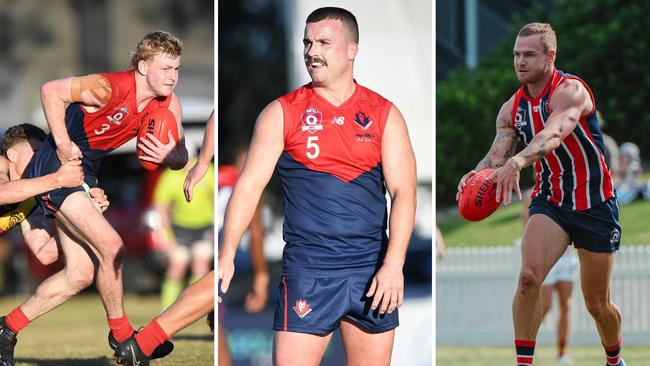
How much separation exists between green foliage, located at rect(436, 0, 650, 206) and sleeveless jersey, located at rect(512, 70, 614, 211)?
19.1 feet

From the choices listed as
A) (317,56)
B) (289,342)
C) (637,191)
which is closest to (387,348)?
(289,342)

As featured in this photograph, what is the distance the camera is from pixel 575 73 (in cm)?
1192

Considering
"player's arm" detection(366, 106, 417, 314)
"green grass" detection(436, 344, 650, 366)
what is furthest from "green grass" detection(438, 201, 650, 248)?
"player's arm" detection(366, 106, 417, 314)

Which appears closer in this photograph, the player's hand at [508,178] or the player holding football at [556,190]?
the player's hand at [508,178]

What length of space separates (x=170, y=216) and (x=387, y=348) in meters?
6.31

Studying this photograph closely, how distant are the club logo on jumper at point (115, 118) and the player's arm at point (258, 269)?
251 cm

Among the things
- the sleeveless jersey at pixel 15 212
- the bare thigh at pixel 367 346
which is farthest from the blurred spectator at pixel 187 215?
the bare thigh at pixel 367 346

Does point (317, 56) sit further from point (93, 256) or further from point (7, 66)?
point (7, 66)

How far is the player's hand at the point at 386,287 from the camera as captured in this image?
15.3 ft

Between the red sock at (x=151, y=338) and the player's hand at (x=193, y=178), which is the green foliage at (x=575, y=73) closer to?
the player's hand at (x=193, y=178)

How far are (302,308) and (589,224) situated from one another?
189 cm

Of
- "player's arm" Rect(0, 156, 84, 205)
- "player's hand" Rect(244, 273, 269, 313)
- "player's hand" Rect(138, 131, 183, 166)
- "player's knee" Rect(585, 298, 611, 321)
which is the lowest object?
"player's hand" Rect(244, 273, 269, 313)

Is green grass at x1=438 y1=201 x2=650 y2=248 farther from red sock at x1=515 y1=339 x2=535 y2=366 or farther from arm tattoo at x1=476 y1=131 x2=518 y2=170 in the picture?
red sock at x1=515 y1=339 x2=535 y2=366

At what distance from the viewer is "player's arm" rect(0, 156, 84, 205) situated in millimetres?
5738
